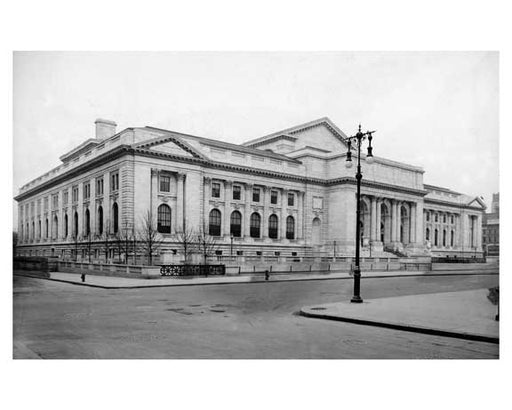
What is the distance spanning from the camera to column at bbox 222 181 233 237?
191ft

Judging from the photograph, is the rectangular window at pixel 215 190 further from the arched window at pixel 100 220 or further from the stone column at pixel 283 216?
the arched window at pixel 100 220

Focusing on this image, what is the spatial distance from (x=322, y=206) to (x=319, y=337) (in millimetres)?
55345

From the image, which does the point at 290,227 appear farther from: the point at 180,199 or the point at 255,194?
the point at 180,199

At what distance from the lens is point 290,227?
2574 inches

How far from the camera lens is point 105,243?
47.7 meters

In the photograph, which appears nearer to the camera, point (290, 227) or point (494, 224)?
point (494, 224)

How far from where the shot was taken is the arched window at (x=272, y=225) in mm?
63281

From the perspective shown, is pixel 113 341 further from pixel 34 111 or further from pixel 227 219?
pixel 227 219

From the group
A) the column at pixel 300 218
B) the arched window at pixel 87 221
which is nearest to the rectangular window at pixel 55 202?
the arched window at pixel 87 221

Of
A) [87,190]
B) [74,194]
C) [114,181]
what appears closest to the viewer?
[114,181]

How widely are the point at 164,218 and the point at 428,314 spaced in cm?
3790

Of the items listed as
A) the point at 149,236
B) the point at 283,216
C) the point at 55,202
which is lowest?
the point at 149,236

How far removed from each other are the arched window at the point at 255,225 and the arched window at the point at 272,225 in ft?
5.13

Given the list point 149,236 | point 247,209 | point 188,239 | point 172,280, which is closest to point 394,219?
point 247,209
